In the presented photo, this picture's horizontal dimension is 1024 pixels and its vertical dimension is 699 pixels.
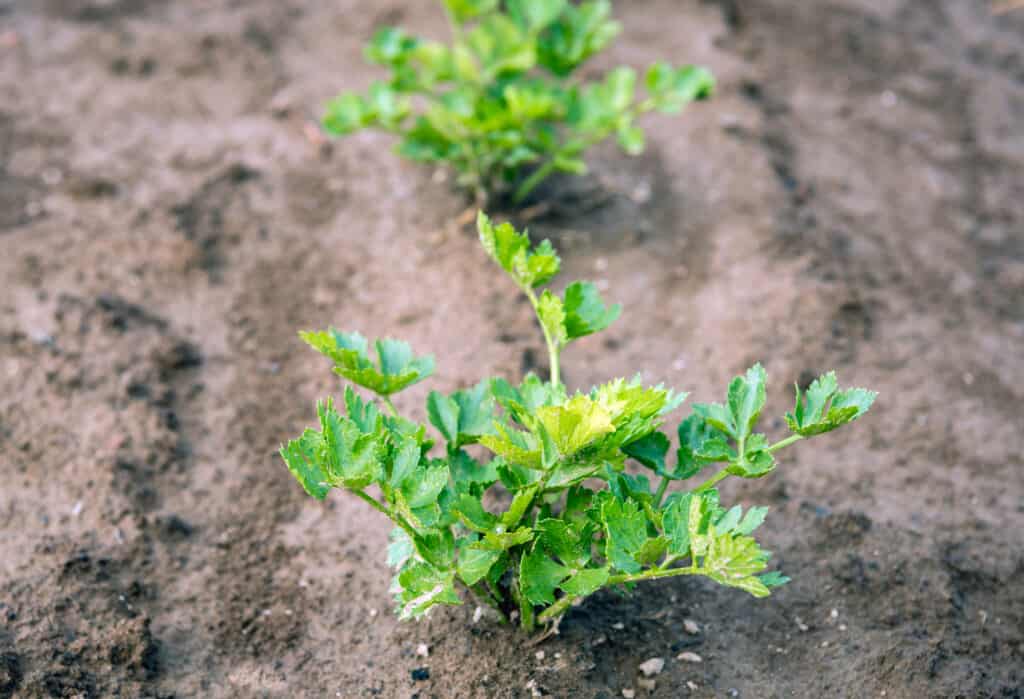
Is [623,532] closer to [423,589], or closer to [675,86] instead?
[423,589]

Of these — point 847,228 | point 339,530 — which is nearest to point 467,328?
point 339,530

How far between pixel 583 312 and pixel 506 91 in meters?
1.26

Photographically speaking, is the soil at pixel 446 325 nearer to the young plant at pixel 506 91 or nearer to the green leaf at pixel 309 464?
the young plant at pixel 506 91

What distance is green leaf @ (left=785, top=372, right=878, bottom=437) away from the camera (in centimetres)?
182

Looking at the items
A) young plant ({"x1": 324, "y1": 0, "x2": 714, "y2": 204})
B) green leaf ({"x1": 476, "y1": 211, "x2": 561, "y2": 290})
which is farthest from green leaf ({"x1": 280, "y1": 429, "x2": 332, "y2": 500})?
young plant ({"x1": 324, "y1": 0, "x2": 714, "y2": 204})

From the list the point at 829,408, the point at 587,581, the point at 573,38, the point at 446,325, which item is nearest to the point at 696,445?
the point at 829,408

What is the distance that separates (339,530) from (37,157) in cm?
199

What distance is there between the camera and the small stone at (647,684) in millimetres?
2145

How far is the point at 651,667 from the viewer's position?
2.18 meters

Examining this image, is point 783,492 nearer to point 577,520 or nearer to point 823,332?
point 823,332

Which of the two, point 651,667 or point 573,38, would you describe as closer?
point 651,667

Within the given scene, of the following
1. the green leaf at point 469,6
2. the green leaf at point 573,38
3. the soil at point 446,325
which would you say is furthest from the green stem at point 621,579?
the green leaf at point 469,6

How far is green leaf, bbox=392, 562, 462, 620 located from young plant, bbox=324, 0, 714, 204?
5.21 ft

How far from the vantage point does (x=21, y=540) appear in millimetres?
2412
